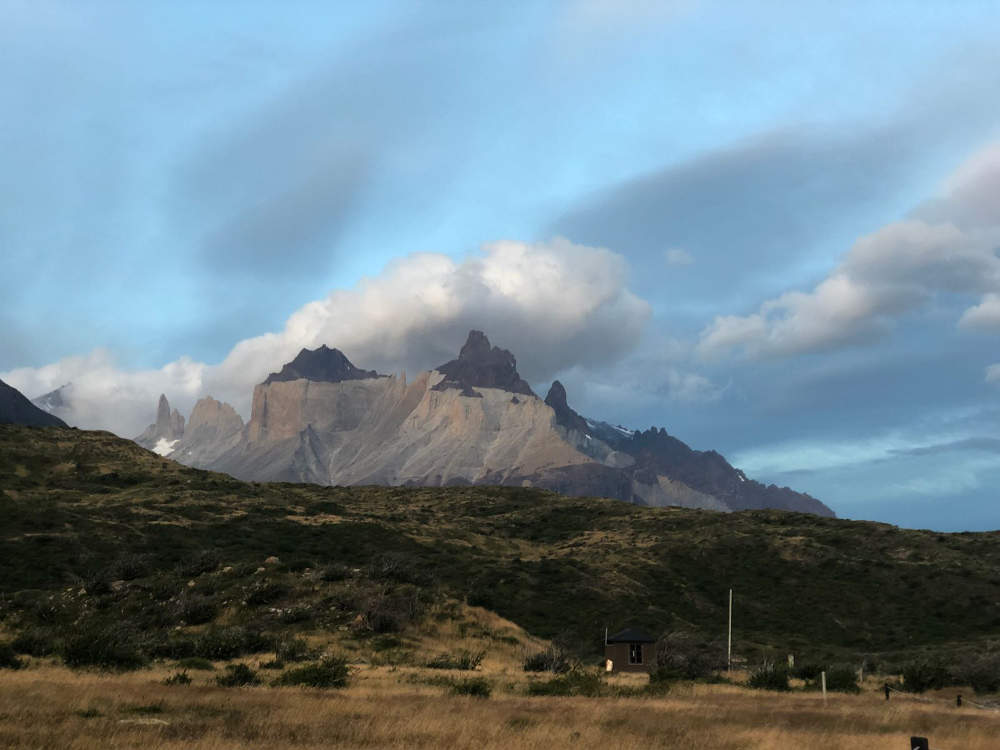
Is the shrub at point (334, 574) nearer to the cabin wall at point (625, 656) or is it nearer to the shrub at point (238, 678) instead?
the cabin wall at point (625, 656)

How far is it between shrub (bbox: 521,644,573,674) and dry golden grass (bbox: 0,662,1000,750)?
9.68m

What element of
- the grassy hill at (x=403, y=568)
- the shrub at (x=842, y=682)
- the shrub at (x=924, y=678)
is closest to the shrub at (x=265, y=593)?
the grassy hill at (x=403, y=568)

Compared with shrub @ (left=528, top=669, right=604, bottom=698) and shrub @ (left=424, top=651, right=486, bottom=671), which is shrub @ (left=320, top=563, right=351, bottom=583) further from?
shrub @ (left=528, top=669, right=604, bottom=698)

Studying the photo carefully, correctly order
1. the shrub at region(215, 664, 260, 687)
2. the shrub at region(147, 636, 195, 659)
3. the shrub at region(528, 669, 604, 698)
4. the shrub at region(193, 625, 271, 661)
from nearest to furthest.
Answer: the shrub at region(215, 664, 260, 687), the shrub at region(528, 669, 604, 698), the shrub at region(147, 636, 195, 659), the shrub at region(193, 625, 271, 661)

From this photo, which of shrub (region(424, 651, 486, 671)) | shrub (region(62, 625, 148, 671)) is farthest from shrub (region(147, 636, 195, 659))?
shrub (region(424, 651, 486, 671))

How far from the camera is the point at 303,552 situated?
6950 centimetres

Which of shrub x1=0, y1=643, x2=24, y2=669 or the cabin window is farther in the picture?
the cabin window

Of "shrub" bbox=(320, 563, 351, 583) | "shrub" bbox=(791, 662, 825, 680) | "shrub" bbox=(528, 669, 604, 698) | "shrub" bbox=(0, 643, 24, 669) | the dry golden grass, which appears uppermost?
"shrub" bbox=(320, 563, 351, 583)

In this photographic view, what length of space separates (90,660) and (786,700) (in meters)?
24.4

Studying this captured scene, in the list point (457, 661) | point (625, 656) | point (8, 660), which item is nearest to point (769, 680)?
point (625, 656)

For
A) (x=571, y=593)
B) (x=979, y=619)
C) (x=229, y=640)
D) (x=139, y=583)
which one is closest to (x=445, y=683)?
(x=229, y=640)

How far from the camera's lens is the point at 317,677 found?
A: 28359 mm

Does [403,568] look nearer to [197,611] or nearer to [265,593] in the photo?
[265,593]

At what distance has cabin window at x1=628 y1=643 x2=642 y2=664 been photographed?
41.2 meters
